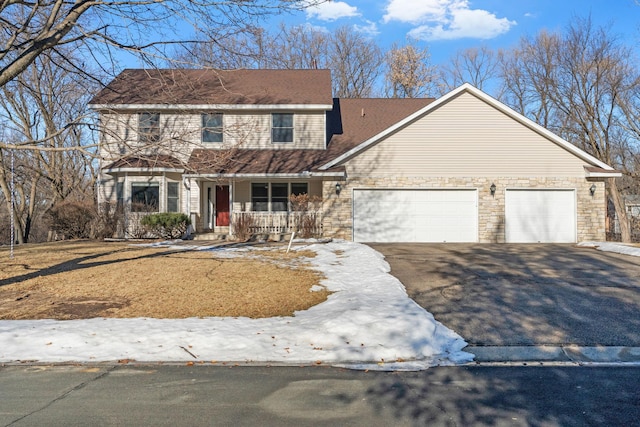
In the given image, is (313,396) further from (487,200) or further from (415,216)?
(487,200)

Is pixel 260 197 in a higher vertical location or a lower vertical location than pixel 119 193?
lower

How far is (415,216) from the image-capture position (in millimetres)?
16672

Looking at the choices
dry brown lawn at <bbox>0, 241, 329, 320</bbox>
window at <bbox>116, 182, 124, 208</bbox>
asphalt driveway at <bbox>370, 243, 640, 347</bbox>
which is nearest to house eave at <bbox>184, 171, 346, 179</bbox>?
window at <bbox>116, 182, 124, 208</bbox>

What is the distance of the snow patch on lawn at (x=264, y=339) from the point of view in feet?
18.1

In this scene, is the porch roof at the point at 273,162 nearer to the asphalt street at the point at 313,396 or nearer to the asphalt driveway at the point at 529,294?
the asphalt driveway at the point at 529,294

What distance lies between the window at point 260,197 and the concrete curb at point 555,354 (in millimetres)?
14300

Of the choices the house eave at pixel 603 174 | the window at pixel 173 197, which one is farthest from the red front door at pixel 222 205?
the house eave at pixel 603 174

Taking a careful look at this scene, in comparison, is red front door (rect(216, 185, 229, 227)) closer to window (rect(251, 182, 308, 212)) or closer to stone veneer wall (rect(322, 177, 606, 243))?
window (rect(251, 182, 308, 212))

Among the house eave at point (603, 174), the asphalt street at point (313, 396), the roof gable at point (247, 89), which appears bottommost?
the asphalt street at point (313, 396)

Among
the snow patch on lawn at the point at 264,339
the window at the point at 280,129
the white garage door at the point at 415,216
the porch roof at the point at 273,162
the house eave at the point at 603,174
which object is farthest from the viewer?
the window at the point at 280,129

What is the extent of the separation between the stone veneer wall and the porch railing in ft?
3.31

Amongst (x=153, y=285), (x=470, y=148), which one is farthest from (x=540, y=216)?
(x=153, y=285)

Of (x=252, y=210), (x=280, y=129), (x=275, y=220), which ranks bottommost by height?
(x=275, y=220)

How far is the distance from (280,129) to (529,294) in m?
13.4
